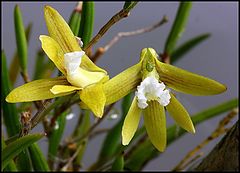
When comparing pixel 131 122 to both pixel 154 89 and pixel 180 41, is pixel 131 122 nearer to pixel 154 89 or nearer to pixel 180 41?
pixel 154 89

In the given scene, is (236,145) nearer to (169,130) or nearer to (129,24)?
(169,130)

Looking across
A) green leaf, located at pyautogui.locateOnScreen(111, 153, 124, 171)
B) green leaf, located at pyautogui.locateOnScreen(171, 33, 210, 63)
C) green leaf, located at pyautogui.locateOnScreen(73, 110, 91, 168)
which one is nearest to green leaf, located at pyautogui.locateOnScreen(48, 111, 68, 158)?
green leaf, located at pyautogui.locateOnScreen(73, 110, 91, 168)

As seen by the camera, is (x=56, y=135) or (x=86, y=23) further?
(x=56, y=135)

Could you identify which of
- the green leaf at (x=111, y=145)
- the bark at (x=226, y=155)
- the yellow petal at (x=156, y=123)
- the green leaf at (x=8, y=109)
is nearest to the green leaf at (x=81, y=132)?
the green leaf at (x=111, y=145)

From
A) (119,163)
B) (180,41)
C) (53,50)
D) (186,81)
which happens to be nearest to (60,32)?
(53,50)

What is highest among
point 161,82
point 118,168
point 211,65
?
point 161,82

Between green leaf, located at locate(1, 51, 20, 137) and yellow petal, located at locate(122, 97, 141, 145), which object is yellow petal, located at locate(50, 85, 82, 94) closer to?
yellow petal, located at locate(122, 97, 141, 145)

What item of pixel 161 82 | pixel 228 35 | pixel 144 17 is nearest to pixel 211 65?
pixel 228 35

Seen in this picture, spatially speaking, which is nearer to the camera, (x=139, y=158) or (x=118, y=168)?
(x=118, y=168)

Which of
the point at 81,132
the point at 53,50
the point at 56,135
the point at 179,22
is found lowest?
the point at 81,132
